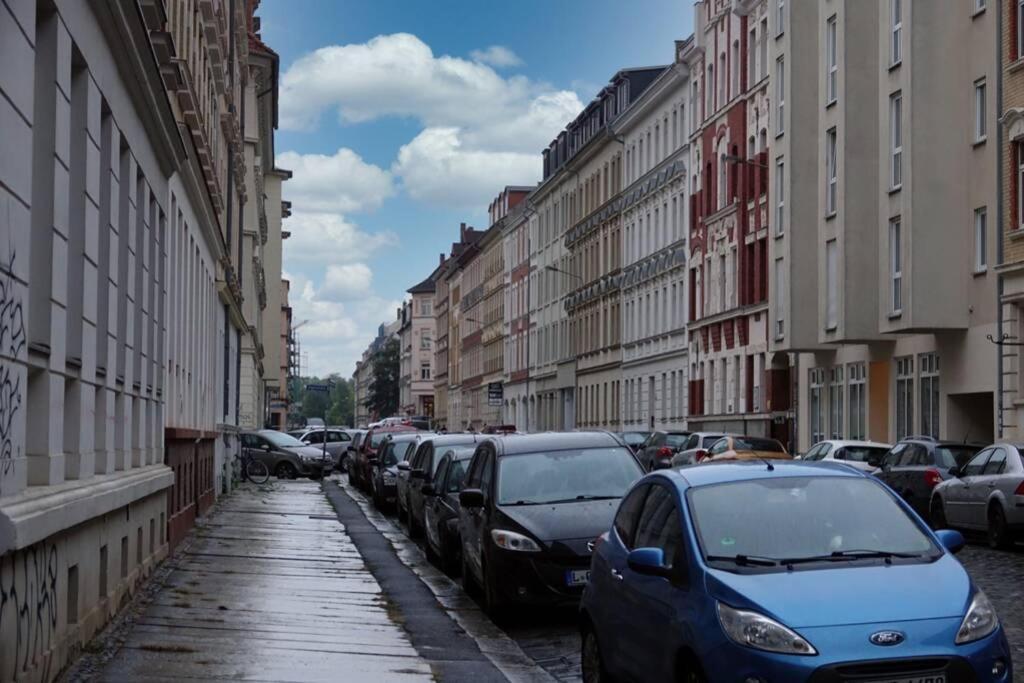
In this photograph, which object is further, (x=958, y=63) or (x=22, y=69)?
(x=958, y=63)

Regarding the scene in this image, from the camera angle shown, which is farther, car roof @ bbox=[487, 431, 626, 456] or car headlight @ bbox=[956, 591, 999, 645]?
car roof @ bbox=[487, 431, 626, 456]

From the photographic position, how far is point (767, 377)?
58.1 meters

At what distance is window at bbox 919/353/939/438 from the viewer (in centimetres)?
4428

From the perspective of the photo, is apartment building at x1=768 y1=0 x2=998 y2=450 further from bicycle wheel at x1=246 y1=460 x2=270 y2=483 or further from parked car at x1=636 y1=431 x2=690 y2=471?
bicycle wheel at x1=246 y1=460 x2=270 y2=483

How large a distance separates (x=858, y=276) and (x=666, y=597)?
39257mm

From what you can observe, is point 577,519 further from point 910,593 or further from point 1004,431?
point 1004,431

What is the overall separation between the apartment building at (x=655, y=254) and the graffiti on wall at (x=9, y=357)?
201 ft

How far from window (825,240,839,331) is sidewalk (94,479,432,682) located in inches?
989

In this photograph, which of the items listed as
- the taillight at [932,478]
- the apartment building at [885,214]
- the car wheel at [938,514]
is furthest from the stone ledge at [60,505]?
the apartment building at [885,214]

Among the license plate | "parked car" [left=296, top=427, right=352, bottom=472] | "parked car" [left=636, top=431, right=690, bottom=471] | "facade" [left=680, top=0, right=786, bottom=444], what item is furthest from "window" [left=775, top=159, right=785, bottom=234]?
the license plate

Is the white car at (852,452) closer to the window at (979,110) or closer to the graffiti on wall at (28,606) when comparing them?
the window at (979,110)

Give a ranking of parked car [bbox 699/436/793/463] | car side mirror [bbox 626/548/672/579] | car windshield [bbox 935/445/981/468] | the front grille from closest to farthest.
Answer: the front grille → car side mirror [bbox 626/548/672/579] → car windshield [bbox 935/445/981/468] → parked car [bbox 699/436/793/463]

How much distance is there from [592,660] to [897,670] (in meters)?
2.94

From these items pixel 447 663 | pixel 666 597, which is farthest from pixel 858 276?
pixel 666 597
